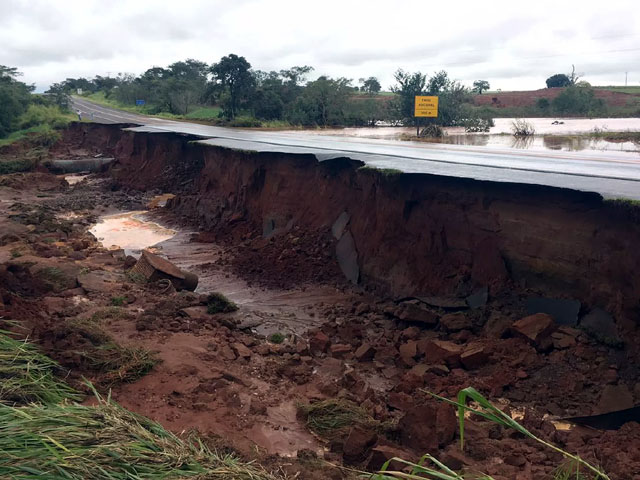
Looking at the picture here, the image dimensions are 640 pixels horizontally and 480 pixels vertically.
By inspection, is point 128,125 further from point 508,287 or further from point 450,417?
point 450,417

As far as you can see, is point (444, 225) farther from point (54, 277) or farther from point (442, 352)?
point (54, 277)

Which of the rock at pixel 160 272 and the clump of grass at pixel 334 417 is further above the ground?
the rock at pixel 160 272

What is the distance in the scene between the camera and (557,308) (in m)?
7.83

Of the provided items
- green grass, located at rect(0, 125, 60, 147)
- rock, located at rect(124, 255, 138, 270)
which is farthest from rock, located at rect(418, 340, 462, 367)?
green grass, located at rect(0, 125, 60, 147)

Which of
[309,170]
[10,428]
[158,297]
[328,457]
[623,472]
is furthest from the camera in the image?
[309,170]

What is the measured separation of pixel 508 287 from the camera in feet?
28.4

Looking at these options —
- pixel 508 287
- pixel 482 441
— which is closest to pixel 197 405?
pixel 482 441

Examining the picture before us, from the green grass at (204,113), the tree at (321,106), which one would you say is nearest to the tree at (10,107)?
the green grass at (204,113)

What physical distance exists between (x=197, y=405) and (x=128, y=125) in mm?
27943

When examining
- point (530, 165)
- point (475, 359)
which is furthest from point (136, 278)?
point (530, 165)

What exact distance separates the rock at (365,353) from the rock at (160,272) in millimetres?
4422

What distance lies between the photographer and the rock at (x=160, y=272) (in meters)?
10.6

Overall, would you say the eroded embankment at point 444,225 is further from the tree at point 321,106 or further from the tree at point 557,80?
the tree at point 557,80

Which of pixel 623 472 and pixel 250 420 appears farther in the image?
pixel 250 420
